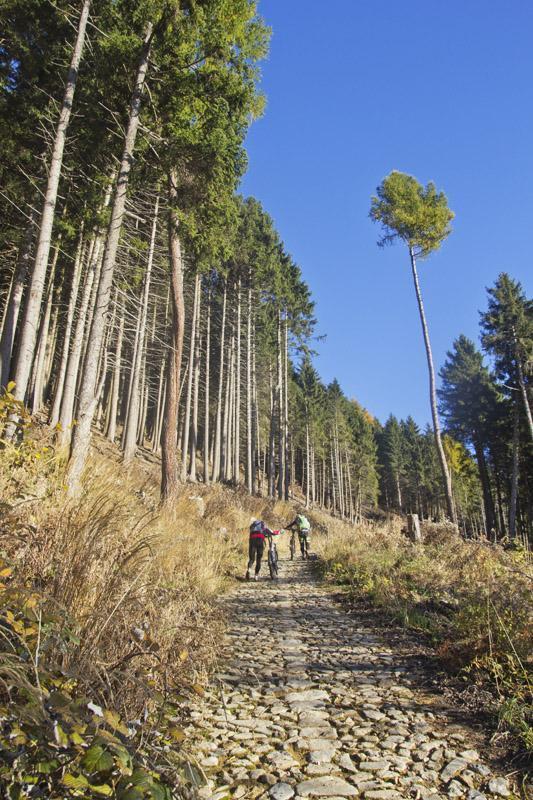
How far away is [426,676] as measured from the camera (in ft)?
13.9

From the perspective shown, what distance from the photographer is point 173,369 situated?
488 inches

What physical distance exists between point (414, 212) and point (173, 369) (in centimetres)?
1379

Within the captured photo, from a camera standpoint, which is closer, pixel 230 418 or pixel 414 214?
pixel 414 214

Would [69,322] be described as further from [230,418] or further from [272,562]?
[230,418]

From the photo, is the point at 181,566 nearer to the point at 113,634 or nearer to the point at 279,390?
the point at 113,634

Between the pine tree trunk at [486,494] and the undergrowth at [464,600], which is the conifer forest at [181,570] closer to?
the undergrowth at [464,600]

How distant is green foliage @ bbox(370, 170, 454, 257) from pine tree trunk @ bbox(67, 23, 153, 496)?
41.6ft

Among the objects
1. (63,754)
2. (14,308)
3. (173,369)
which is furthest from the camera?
(14,308)

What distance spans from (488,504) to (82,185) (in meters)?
31.0

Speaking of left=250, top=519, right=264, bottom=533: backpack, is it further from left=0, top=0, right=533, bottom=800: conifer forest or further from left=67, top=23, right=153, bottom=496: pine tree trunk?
left=67, top=23, right=153, bottom=496: pine tree trunk

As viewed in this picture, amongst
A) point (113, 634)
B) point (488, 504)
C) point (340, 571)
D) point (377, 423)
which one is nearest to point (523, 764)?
point (113, 634)

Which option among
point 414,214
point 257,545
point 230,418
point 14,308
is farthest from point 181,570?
point 230,418

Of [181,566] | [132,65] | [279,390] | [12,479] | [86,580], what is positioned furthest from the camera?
[279,390]

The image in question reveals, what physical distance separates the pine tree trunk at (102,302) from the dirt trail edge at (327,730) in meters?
3.57
